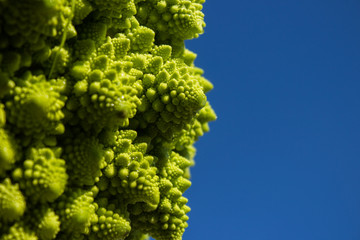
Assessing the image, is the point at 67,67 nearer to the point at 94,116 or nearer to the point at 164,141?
the point at 94,116

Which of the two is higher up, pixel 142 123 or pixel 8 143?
pixel 142 123

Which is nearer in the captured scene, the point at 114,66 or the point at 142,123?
the point at 114,66

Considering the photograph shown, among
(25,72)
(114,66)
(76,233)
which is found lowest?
(76,233)

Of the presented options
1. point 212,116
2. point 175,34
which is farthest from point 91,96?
point 212,116

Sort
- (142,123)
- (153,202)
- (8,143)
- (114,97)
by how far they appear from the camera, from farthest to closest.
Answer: (142,123) → (153,202) → (114,97) → (8,143)

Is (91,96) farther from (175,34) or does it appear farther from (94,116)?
(175,34)

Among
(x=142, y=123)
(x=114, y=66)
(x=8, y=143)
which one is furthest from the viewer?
(x=142, y=123)
